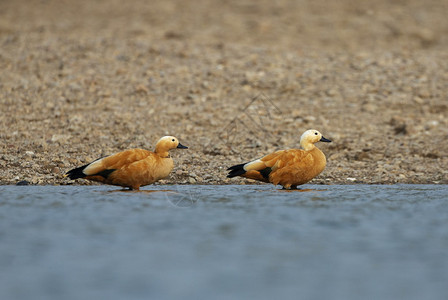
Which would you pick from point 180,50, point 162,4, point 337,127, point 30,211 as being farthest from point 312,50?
point 30,211

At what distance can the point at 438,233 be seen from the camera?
6.46m

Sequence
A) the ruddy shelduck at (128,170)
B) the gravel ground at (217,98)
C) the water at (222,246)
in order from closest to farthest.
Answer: the water at (222,246) → the ruddy shelduck at (128,170) → the gravel ground at (217,98)

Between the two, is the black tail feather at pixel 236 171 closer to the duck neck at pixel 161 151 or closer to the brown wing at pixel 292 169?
the brown wing at pixel 292 169

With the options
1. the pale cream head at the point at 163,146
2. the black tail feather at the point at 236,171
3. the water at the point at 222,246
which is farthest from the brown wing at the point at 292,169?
the pale cream head at the point at 163,146

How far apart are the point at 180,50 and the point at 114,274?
14.9 m

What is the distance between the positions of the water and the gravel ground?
3373 millimetres

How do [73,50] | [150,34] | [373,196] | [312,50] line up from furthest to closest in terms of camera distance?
1. [150,34]
2. [312,50]
3. [73,50]
4. [373,196]

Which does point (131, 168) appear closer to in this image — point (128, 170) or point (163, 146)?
point (128, 170)

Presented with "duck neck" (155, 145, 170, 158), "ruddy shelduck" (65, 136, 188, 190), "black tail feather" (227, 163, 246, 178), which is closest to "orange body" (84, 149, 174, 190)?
"ruddy shelduck" (65, 136, 188, 190)

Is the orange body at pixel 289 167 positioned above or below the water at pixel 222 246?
below

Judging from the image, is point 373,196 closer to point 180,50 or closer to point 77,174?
point 77,174

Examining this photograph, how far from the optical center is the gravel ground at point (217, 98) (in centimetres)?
1291

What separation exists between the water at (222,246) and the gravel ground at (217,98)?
3373 mm

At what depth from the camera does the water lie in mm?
4641
